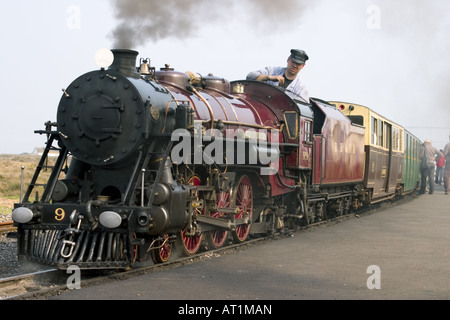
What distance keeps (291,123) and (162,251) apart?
4.77 meters

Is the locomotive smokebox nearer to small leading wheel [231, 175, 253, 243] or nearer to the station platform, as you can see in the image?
the station platform

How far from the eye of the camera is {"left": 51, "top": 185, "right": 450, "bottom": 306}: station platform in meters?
6.76

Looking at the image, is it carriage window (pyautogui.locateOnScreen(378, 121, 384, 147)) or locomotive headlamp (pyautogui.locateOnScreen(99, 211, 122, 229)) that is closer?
locomotive headlamp (pyautogui.locateOnScreen(99, 211, 122, 229))

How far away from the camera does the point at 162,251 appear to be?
9094 millimetres

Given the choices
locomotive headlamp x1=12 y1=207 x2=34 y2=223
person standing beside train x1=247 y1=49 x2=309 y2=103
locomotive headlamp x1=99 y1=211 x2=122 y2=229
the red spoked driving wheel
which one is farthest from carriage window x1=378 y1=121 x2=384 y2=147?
locomotive headlamp x1=12 y1=207 x2=34 y2=223

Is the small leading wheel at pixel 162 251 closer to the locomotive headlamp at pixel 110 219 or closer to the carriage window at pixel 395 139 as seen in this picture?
the locomotive headlamp at pixel 110 219

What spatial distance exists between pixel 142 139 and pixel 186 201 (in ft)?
3.57

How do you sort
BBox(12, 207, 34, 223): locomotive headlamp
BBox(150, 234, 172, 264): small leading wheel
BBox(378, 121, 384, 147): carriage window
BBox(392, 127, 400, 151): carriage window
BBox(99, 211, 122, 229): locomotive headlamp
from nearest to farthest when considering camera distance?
BBox(99, 211, 122, 229): locomotive headlamp → BBox(12, 207, 34, 223): locomotive headlamp → BBox(150, 234, 172, 264): small leading wheel → BBox(378, 121, 384, 147): carriage window → BBox(392, 127, 400, 151): carriage window

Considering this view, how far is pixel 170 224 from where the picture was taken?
8.40 m

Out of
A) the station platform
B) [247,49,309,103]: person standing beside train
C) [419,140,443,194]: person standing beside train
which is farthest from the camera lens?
[419,140,443,194]: person standing beside train

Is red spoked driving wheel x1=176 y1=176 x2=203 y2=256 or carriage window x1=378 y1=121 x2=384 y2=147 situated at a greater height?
carriage window x1=378 y1=121 x2=384 y2=147

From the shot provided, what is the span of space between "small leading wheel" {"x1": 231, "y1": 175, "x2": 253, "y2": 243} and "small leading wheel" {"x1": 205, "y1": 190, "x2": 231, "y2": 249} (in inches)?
12.8

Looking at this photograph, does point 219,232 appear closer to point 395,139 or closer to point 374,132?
point 374,132
